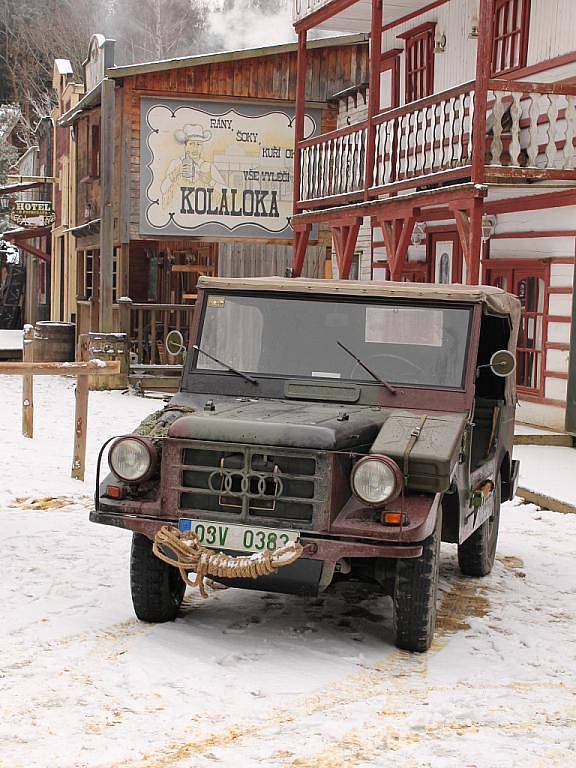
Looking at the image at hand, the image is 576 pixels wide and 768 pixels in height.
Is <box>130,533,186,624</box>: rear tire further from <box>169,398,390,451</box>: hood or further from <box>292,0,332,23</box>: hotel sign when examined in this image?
<box>292,0,332,23</box>: hotel sign

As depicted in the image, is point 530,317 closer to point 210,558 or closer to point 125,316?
point 125,316

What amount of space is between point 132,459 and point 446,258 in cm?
1197

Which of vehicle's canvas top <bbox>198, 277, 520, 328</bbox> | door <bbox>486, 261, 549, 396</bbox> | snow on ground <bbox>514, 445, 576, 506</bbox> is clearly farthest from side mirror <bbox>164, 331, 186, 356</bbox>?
door <bbox>486, 261, 549, 396</bbox>

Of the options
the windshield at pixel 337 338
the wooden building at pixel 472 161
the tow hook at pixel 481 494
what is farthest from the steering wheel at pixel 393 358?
the wooden building at pixel 472 161

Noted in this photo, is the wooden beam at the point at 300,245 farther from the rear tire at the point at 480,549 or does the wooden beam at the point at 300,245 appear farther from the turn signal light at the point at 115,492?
the turn signal light at the point at 115,492

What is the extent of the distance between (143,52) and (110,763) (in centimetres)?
5624

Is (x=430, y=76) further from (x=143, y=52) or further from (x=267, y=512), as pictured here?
(x=143, y=52)

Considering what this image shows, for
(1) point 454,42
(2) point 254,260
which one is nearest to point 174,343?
(1) point 454,42

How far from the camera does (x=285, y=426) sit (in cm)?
580

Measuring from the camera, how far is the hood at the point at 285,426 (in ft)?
18.9

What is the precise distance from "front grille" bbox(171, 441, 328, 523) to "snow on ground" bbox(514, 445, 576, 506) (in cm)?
485

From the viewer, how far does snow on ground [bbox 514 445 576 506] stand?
10617mm

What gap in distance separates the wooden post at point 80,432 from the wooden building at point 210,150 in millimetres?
8963

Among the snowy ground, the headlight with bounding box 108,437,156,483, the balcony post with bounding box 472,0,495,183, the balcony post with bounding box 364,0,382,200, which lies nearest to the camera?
the snowy ground
